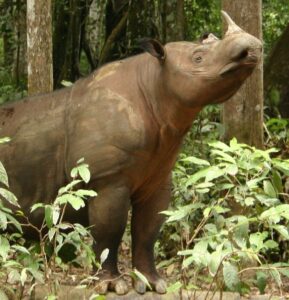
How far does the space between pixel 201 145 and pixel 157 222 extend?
9.21 feet

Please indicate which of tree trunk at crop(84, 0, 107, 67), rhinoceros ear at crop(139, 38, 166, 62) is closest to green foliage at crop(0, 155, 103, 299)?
rhinoceros ear at crop(139, 38, 166, 62)

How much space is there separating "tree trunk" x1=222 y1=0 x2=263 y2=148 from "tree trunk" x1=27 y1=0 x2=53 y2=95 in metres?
1.74

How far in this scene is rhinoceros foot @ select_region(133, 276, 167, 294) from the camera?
238 inches

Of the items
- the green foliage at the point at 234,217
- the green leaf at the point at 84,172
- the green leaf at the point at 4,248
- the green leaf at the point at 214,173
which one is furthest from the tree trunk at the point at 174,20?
the green leaf at the point at 4,248

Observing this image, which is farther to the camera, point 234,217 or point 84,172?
point 234,217

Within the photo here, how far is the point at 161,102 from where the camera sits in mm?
5949

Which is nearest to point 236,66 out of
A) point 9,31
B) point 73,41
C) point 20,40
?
point 73,41

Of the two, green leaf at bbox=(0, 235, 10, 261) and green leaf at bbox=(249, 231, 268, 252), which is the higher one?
green leaf at bbox=(0, 235, 10, 261)

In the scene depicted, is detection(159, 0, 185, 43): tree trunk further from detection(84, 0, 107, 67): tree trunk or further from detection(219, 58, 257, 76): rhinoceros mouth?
detection(219, 58, 257, 76): rhinoceros mouth

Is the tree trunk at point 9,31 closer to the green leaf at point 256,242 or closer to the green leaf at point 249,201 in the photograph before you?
the green leaf at point 249,201

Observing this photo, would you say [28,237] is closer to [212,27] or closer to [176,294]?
[176,294]

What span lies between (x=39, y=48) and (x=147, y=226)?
2.67 m

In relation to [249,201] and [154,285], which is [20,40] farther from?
[249,201]

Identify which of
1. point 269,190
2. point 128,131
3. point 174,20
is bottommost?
point 269,190
